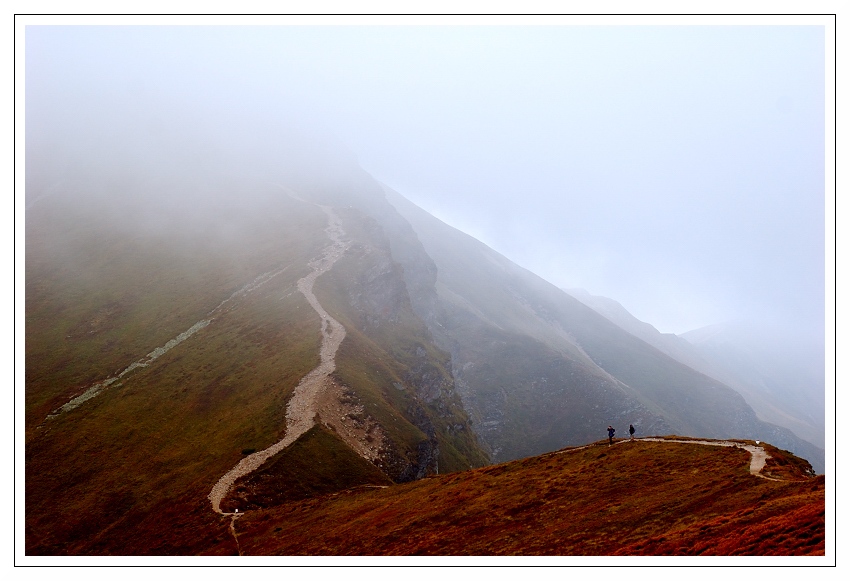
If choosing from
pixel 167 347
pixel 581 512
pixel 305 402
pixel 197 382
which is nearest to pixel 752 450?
pixel 581 512

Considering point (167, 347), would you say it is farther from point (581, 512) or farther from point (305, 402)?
point (581, 512)

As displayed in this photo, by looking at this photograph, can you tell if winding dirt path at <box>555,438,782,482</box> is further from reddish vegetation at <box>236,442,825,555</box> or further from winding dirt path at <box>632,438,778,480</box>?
reddish vegetation at <box>236,442,825,555</box>

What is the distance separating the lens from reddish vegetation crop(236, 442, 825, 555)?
91.7ft

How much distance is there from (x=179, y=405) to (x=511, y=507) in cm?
6890

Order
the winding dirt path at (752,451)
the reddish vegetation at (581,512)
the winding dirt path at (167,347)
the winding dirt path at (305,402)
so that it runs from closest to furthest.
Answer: the reddish vegetation at (581,512) < the winding dirt path at (752,451) < the winding dirt path at (305,402) < the winding dirt path at (167,347)

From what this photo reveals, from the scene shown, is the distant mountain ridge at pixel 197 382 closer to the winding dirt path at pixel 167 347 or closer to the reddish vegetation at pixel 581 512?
the winding dirt path at pixel 167 347

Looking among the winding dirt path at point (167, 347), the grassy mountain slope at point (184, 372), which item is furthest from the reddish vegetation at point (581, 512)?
the winding dirt path at point (167, 347)

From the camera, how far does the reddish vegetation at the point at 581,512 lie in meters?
27.9

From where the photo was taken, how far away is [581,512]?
38125 millimetres

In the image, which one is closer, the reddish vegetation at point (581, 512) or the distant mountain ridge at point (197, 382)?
the reddish vegetation at point (581, 512)

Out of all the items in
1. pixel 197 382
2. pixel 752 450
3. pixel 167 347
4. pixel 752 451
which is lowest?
pixel 197 382

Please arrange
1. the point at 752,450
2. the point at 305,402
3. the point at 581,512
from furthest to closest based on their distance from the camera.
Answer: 1. the point at 305,402
2. the point at 752,450
3. the point at 581,512

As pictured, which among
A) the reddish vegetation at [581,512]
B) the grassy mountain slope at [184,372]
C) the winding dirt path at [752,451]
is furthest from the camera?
the grassy mountain slope at [184,372]
